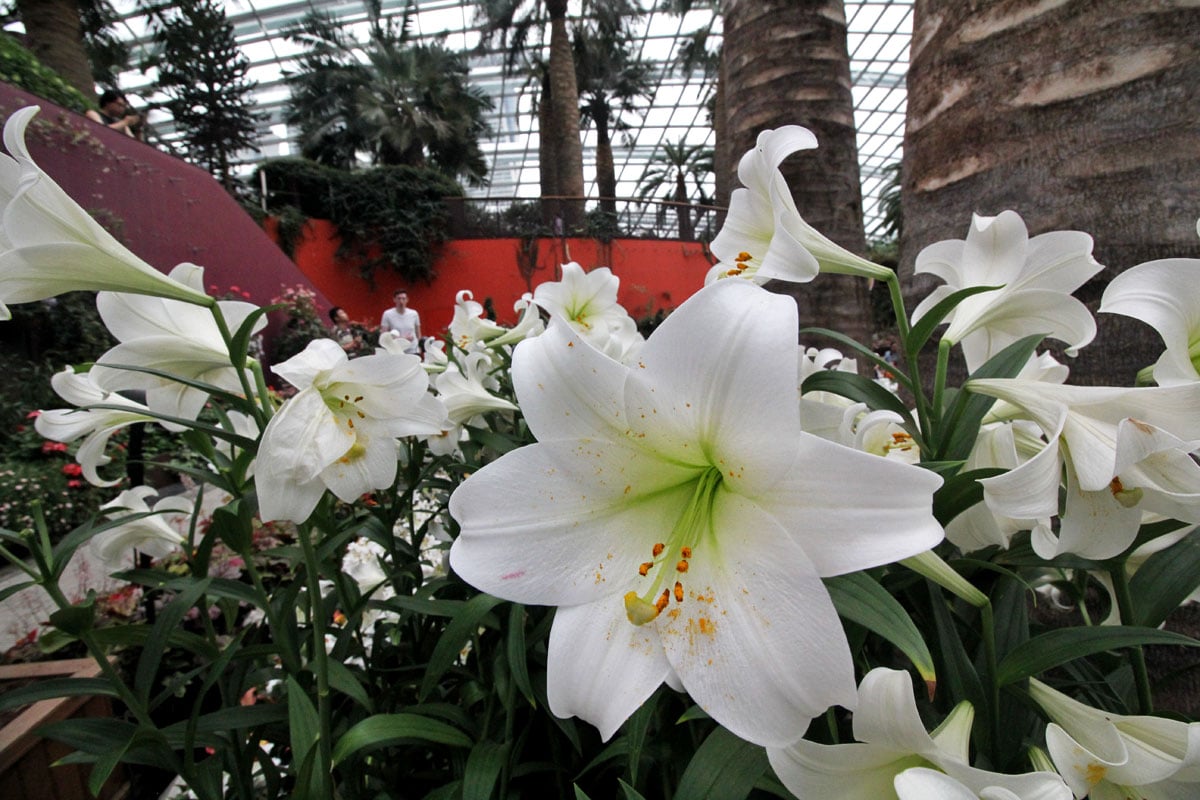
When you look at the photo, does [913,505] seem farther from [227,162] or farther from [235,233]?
[227,162]

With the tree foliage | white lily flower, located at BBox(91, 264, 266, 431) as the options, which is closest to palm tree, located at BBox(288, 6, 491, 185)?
the tree foliage

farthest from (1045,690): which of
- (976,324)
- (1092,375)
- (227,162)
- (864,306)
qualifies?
(227,162)

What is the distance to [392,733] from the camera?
0.79 m

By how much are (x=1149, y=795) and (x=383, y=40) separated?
893 inches

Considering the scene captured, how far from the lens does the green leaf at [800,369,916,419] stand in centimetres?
64

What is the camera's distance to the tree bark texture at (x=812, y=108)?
2283mm

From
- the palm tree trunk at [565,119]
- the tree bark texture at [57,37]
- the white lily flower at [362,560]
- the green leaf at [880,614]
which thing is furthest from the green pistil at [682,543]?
the palm tree trunk at [565,119]

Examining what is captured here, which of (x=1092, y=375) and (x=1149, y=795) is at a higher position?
(x=1092, y=375)

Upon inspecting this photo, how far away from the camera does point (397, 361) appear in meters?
0.83

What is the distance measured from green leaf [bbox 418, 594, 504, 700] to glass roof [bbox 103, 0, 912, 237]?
13.7m

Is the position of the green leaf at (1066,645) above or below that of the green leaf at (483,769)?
above

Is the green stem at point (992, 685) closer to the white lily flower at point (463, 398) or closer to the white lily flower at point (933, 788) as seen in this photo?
the white lily flower at point (933, 788)

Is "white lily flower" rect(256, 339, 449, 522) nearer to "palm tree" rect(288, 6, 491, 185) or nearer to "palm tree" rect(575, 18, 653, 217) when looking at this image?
"palm tree" rect(575, 18, 653, 217)

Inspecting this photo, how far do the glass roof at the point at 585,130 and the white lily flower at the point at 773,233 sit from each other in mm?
13564
